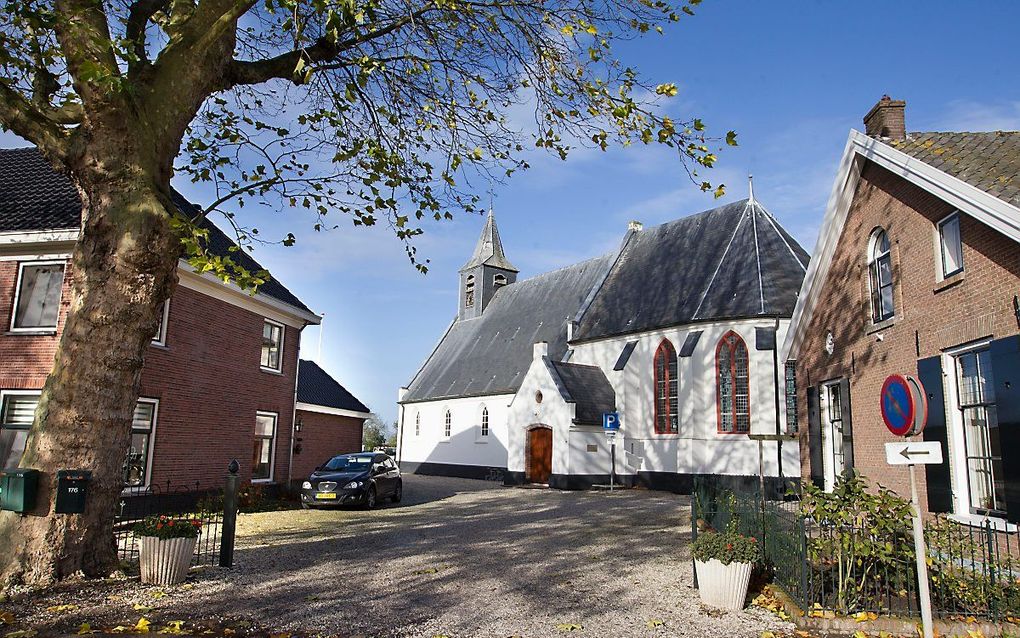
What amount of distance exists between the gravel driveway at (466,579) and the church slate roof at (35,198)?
20.4 ft

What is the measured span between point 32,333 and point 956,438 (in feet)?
52.1

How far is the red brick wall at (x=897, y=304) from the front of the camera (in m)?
9.05

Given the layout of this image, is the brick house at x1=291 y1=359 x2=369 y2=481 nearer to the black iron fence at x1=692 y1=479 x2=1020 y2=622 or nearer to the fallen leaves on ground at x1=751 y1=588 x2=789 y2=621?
the fallen leaves on ground at x1=751 y1=588 x2=789 y2=621

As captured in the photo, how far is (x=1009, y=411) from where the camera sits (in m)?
8.53

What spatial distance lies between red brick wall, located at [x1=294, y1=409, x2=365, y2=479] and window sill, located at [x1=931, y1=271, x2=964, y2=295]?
1667cm

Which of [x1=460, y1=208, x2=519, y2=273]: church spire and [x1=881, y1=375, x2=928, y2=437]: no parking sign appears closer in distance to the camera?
[x1=881, y1=375, x2=928, y2=437]: no parking sign

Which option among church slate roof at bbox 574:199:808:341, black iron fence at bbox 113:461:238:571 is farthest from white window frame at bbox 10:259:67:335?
church slate roof at bbox 574:199:808:341

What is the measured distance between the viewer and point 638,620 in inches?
273

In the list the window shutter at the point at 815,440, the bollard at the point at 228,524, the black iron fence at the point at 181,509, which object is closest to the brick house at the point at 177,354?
the black iron fence at the point at 181,509

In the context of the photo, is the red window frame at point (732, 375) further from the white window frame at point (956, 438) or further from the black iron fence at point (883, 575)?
the black iron fence at point (883, 575)

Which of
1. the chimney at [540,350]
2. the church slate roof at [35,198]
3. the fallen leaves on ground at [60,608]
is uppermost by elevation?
the church slate roof at [35,198]

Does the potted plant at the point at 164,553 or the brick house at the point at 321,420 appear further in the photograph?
the brick house at the point at 321,420

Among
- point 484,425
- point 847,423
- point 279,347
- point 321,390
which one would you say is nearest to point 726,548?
point 847,423

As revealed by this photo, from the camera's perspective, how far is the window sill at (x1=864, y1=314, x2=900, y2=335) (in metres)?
11.5
